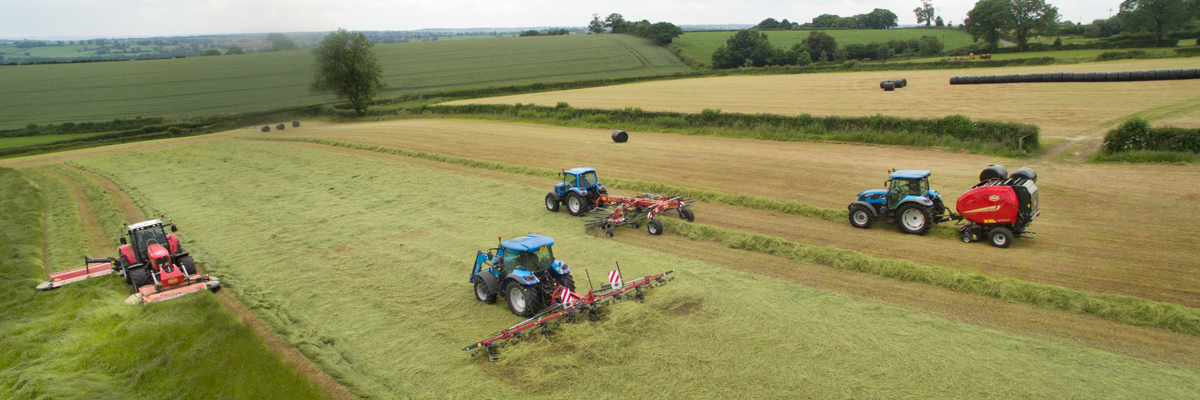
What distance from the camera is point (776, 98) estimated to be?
4747 cm

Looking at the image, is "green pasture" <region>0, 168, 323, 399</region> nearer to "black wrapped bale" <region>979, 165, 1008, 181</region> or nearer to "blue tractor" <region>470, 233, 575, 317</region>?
"blue tractor" <region>470, 233, 575, 317</region>

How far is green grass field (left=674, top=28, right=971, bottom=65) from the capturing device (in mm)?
93325

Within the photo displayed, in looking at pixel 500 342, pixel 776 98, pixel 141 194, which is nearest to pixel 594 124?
pixel 776 98

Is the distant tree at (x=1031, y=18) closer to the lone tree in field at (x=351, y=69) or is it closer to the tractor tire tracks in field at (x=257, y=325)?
the lone tree in field at (x=351, y=69)

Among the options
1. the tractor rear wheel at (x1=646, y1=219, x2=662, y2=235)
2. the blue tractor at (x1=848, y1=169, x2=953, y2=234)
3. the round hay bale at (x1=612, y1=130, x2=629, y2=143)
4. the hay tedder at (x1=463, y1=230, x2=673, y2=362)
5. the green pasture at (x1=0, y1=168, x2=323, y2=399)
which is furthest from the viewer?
the round hay bale at (x1=612, y1=130, x2=629, y2=143)

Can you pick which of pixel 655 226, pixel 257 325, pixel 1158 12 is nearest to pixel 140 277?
pixel 257 325

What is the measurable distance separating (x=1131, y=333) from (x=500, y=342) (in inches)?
430

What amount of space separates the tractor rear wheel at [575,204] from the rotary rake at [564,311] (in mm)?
7195

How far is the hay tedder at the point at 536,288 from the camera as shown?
35.2 ft

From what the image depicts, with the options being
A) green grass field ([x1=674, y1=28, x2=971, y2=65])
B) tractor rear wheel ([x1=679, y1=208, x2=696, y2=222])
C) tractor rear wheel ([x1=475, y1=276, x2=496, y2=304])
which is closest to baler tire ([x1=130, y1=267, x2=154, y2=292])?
tractor rear wheel ([x1=475, y1=276, x2=496, y2=304])

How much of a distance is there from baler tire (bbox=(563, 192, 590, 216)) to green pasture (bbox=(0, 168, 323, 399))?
405 inches

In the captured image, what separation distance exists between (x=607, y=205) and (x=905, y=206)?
8.91 meters

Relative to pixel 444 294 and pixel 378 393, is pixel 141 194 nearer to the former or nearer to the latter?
pixel 444 294

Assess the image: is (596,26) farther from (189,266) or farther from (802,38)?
(189,266)
